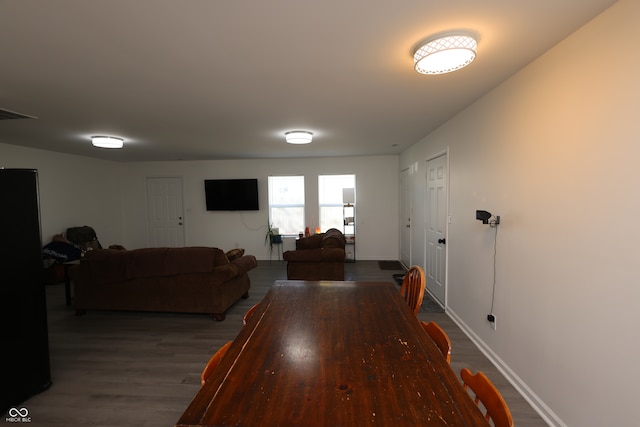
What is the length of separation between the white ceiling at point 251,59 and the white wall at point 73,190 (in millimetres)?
1688

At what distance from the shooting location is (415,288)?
2.00 m

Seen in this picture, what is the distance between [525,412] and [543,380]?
0.25 metres

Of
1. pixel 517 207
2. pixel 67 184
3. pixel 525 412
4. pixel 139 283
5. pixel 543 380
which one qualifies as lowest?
pixel 525 412

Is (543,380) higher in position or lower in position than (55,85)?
lower

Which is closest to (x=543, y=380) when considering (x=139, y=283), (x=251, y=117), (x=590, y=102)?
(x=590, y=102)

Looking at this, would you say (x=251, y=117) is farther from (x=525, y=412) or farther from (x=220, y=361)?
(x=525, y=412)

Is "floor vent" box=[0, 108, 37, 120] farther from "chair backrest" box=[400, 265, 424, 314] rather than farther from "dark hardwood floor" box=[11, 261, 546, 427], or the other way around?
"chair backrest" box=[400, 265, 424, 314]

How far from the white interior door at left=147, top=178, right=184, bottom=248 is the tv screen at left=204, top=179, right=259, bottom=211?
842mm

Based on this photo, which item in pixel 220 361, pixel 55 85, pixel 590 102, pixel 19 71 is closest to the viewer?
pixel 220 361

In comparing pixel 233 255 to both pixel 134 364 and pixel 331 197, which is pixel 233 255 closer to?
pixel 134 364

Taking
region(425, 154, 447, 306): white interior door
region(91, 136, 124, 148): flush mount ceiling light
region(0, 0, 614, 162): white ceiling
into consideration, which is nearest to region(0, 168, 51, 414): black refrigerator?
region(0, 0, 614, 162): white ceiling

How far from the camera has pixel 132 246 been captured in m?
7.07

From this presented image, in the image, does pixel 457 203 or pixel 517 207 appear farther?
pixel 457 203

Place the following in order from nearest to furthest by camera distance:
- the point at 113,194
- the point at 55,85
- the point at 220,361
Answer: the point at 220,361
the point at 55,85
the point at 113,194
